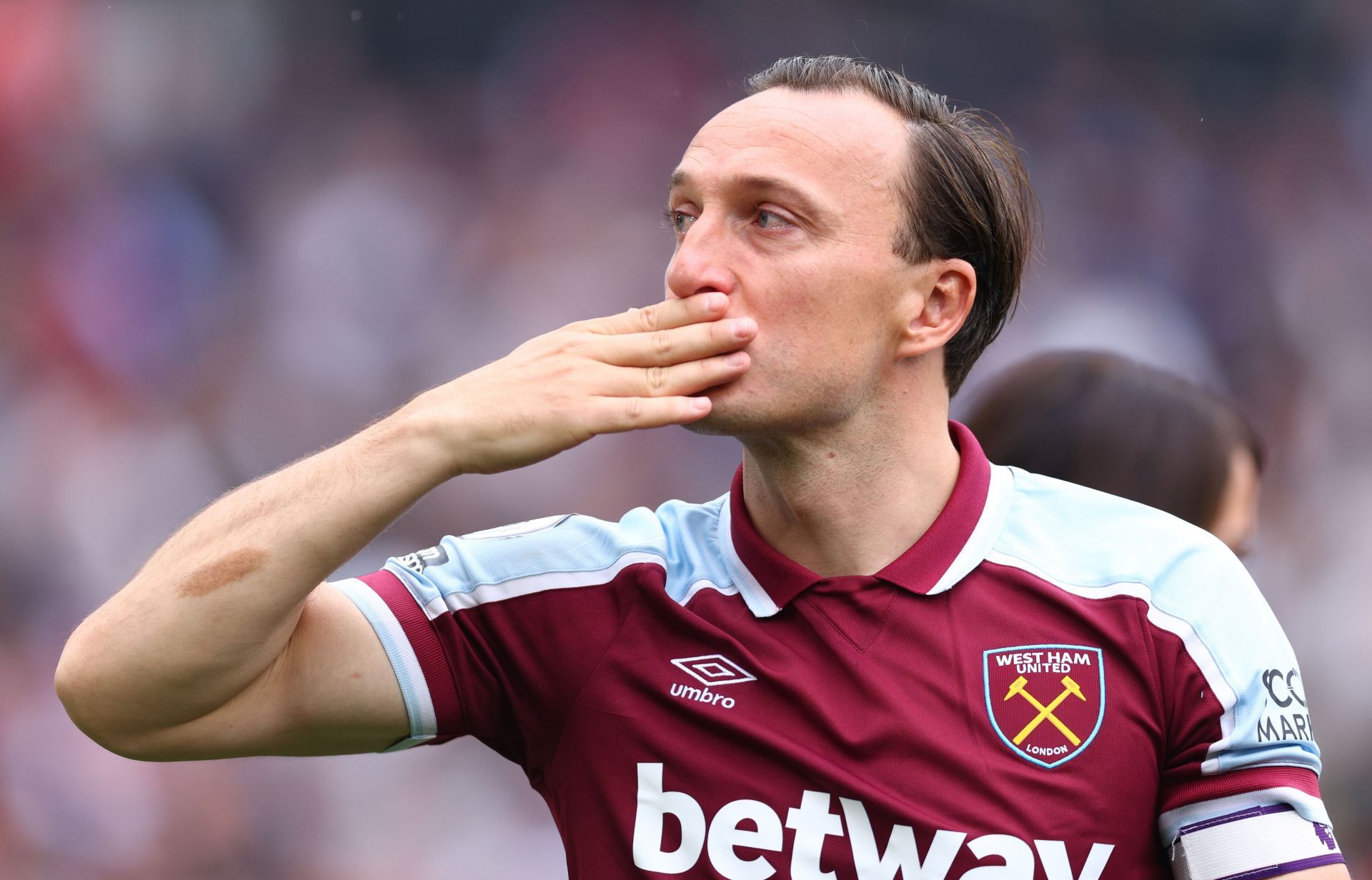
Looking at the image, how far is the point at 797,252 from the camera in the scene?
97.7 inches

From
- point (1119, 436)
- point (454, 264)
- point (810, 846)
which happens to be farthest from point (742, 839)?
point (454, 264)

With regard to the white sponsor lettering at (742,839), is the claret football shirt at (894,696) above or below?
above

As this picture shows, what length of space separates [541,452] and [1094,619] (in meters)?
1.03

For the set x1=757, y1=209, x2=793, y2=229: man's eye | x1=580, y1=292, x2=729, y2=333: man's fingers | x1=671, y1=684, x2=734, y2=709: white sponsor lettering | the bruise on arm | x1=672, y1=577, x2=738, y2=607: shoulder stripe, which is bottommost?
x1=671, y1=684, x2=734, y2=709: white sponsor lettering

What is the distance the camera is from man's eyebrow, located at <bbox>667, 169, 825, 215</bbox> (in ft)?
8.16

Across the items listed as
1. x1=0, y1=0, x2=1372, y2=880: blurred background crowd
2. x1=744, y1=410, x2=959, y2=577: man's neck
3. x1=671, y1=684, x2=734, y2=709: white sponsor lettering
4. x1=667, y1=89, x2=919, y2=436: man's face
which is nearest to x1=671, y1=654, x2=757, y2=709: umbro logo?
x1=671, y1=684, x2=734, y2=709: white sponsor lettering

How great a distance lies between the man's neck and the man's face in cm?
7

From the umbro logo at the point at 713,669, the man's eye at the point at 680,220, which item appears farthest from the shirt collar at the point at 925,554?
the man's eye at the point at 680,220

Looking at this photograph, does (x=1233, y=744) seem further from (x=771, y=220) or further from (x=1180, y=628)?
(x=771, y=220)

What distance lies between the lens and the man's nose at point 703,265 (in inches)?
96.4

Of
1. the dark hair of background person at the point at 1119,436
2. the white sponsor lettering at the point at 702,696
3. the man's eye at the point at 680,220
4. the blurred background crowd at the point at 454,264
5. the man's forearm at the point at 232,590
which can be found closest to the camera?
the man's forearm at the point at 232,590

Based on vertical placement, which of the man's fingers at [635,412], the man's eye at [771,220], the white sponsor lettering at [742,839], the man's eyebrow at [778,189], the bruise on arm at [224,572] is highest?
the man's eyebrow at [778,189]

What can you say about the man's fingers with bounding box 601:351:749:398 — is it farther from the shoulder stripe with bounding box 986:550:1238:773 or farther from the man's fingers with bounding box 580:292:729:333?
the shoulder stripe with bounding box 986:550:1238:773

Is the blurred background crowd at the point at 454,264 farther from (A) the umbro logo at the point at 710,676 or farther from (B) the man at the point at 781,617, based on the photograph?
(A) the umbro logo at the point at 710,676
